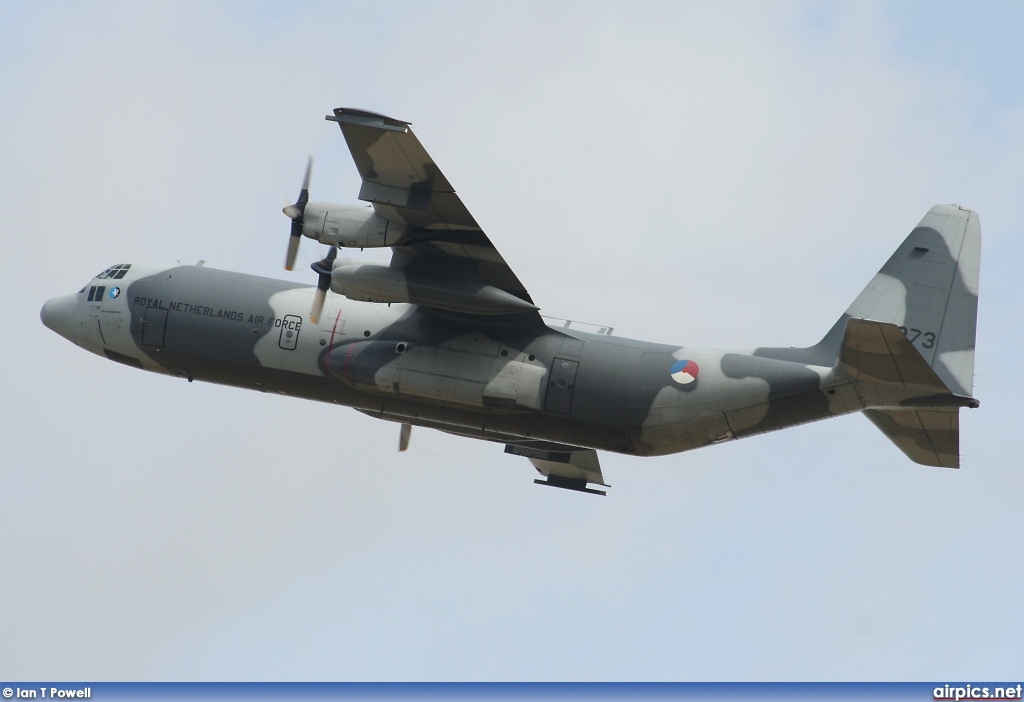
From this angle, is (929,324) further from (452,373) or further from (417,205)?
(417,205)

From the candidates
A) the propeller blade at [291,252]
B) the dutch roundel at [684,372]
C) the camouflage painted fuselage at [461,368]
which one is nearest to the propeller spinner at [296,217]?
the propeller blade at [291,252]

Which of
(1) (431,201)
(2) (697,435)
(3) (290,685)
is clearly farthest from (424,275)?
(3) (290,685)

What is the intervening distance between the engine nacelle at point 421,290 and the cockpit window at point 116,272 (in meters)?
6.01

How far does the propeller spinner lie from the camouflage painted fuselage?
1.34 metres

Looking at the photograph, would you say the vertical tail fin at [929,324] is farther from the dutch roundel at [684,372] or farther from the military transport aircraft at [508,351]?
the dutch roundel at [684,372]

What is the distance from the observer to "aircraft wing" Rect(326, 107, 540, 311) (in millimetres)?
22969

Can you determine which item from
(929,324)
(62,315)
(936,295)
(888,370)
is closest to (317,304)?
(62,315)

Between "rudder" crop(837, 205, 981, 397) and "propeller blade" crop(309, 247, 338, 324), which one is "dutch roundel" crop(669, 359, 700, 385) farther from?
"propeller blade" crop(309, 247, 338, 324)

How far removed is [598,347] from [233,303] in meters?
7.53

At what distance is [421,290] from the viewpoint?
24.9 metres

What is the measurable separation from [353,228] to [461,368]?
3.43 metres

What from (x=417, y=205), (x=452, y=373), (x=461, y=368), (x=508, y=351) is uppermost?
(x=417, y=205)

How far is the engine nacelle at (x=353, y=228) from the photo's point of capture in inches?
953

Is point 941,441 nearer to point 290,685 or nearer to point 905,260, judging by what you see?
point 905,260
